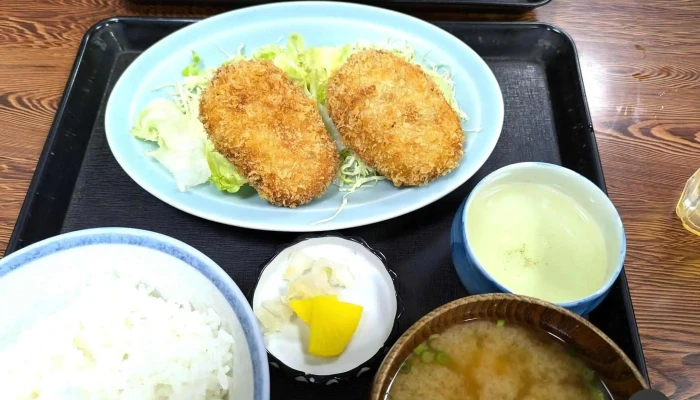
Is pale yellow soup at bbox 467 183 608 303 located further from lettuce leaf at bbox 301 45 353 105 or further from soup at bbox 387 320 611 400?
lettuce leaf at bbox 301 45 353 105

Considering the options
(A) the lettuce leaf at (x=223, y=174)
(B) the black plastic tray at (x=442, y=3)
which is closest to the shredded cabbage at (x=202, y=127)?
(A) the lettuce leaf at (x=223, y=174)

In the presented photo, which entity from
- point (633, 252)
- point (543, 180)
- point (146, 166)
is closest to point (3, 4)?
point (146, 166)

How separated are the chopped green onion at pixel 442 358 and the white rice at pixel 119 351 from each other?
1.48ft

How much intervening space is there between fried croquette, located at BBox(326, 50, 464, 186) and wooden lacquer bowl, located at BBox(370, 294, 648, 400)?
0.65m

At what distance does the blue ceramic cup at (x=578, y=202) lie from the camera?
3.94ft

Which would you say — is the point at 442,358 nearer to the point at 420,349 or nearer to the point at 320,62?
the point at 420,349

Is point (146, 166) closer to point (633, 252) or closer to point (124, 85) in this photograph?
point (124, 85)

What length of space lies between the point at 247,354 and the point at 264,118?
0.85 m

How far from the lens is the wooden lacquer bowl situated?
36.0 inches

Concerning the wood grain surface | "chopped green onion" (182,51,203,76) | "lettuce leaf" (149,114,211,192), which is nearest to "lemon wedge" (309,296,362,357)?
"lettuce leaf" (149,114,211,192)

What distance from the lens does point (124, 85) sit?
1.74m

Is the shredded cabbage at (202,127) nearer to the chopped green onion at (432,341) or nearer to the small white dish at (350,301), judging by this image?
the small white dish at (350,301)

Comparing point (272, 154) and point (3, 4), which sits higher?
point (3, 4)

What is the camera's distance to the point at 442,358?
102 centimetres
